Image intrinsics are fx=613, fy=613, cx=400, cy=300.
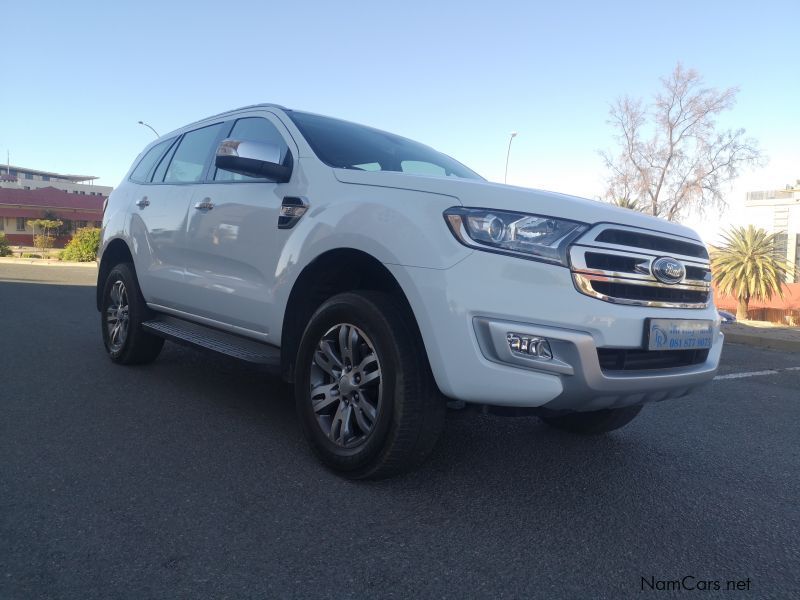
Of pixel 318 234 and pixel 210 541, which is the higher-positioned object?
pixel 318 234

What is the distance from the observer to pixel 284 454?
123 inches

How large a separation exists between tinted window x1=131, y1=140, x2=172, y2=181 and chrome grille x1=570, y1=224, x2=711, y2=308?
3872 mm

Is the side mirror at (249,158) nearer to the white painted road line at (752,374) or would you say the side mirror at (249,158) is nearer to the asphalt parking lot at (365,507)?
the asphalt parking lot at (365,507)

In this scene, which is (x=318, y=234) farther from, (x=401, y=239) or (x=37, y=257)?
(x=37, y=257)

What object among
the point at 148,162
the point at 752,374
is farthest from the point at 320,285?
the point at 752,374

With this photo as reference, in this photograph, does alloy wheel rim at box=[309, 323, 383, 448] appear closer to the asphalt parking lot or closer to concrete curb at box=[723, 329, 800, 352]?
the asphalt parking lot

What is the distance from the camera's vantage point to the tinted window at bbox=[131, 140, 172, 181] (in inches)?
202

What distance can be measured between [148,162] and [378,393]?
12.0 ft

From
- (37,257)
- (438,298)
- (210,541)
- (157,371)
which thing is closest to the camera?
(210,541)

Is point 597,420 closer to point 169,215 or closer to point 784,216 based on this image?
point 169,215

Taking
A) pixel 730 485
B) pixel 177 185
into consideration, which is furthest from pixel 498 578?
pixel 177 185

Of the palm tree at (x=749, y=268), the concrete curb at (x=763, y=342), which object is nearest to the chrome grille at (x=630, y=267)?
the concrete curb at (x=763, y=342)

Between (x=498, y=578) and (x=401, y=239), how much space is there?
1.35 meters

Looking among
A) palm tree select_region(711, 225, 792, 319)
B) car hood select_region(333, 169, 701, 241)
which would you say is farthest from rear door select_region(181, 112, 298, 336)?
palm tree select_region(711, 225, 792, 319)
